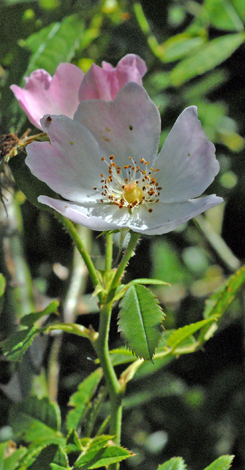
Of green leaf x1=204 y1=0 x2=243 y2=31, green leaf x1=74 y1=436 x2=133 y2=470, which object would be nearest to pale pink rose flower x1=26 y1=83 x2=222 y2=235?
green leaf x1=74 y1=436 x2=133 y2=470

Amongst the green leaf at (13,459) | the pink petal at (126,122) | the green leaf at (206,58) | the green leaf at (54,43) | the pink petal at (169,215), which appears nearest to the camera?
the pink petal at (169,215)

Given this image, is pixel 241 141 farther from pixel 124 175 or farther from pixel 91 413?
pixel 91 413

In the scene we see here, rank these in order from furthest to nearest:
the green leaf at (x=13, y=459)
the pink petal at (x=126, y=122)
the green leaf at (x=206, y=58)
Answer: the green leaf at (x=206, y=58)
the green leaf at (x=13, y=459)
the pink petal at (x=126, y=122)

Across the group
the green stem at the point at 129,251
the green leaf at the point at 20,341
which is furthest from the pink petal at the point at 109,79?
the green leaf at the point at 20,341

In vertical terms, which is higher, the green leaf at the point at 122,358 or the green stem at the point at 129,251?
the green stem at the point at 129,251

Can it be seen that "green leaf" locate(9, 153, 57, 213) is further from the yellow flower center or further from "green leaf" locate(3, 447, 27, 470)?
"green leaf" locate(3, 447, 27, 470)

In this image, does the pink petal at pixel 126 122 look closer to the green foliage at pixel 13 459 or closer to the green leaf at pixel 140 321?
the green leaf at pixel 140 321
